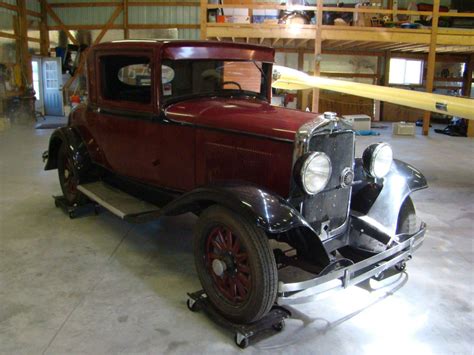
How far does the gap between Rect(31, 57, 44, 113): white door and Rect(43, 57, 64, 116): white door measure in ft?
0.40

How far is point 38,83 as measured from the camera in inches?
559

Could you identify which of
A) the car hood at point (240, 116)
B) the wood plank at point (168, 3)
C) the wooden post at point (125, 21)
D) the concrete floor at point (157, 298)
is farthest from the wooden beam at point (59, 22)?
the car hood at point (240, 116)

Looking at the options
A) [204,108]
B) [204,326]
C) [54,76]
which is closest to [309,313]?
[204,326]

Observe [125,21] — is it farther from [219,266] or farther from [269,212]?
[269,212]

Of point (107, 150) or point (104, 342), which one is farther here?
point (107, 150)

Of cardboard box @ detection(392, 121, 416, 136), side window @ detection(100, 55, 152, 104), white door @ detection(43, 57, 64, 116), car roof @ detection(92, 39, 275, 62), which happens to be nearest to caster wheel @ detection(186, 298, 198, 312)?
car roof @ detection(92, 39, 275, 62)

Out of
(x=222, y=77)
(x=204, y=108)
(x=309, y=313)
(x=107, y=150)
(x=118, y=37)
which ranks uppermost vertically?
(x=118, y=37)

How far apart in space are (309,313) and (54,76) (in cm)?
1362

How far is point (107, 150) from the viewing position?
391 centimetres

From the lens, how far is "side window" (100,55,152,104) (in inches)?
148

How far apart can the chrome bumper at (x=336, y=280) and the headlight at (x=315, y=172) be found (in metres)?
0.47

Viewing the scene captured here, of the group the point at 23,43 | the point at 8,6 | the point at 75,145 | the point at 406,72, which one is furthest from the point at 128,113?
the point at 406,72

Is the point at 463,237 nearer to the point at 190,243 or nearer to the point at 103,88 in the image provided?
the point at 190,243

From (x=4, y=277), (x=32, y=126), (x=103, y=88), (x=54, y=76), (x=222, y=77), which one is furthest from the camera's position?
(x=54, y=76)
